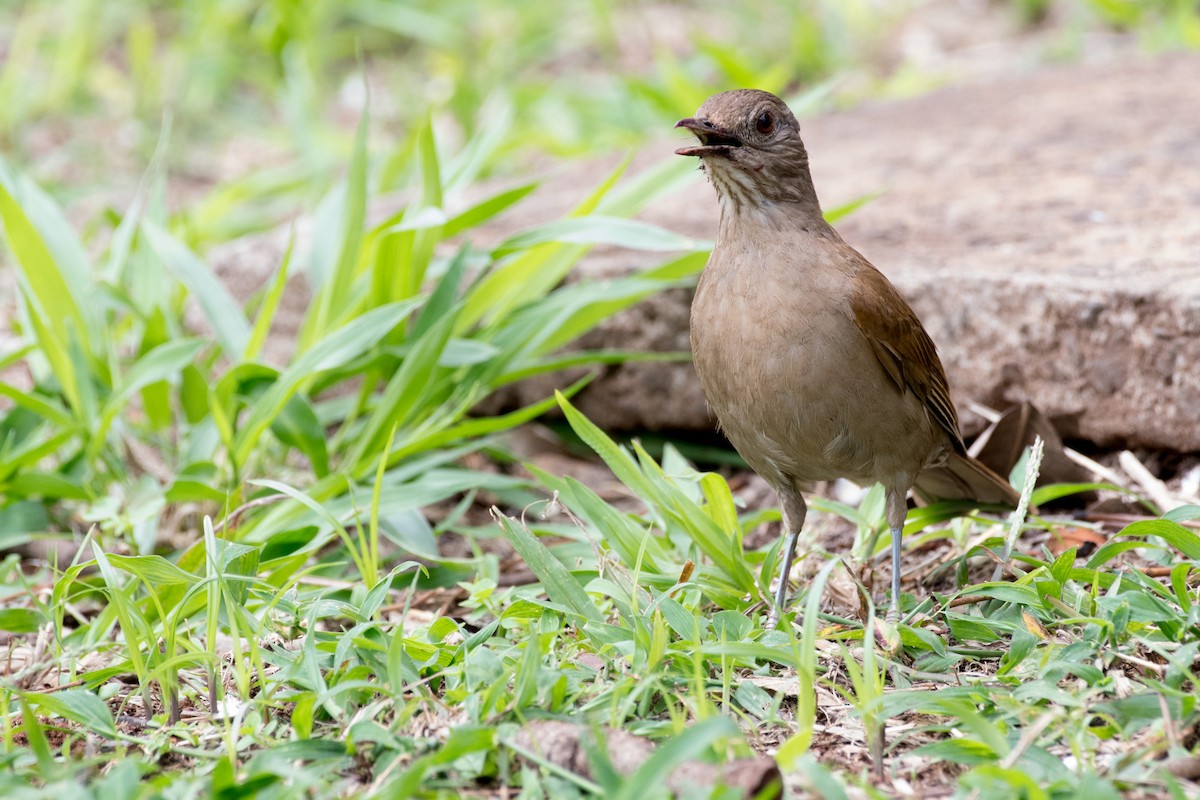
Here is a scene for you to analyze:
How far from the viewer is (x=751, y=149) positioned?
383 centimetres

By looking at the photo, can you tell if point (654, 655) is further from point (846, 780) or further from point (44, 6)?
point (44, 6)

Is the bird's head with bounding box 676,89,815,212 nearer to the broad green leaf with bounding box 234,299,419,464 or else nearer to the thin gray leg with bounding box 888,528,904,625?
the thin gray leg with bounding box 888,528,904,625

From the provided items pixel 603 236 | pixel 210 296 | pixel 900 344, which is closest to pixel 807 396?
pixel 900 344

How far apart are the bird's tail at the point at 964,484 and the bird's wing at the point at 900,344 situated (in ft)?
0.34

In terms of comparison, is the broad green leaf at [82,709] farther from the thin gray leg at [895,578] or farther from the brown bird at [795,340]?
the thin gray leg at [895,578]

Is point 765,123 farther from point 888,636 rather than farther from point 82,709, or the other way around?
point 82,709

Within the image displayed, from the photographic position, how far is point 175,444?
521 cm

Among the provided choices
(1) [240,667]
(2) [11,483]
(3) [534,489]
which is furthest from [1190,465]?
(2) [11,483]

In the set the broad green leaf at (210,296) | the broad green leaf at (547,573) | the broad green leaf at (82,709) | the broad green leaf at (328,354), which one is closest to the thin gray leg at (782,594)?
the broad green leaf at (547,573)

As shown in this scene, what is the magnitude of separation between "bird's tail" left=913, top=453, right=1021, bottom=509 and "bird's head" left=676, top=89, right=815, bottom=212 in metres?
1.00

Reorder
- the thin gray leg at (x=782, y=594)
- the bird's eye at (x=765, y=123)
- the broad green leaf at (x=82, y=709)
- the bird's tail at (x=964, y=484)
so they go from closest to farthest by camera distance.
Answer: the broad green leaf at (x=82, y=709), the thin gray leg at (x=782, y=594), the bird's eye at (x=765, y=123), the bird's tail at (x=964, y=484)

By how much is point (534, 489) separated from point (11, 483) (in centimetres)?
182

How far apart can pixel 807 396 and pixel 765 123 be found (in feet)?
2.77

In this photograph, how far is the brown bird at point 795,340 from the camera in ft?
11.9
